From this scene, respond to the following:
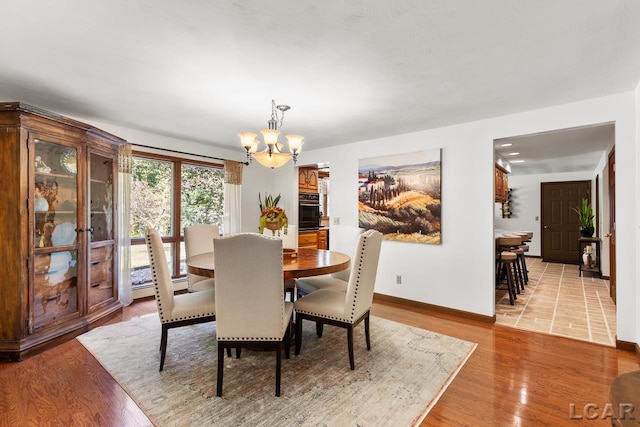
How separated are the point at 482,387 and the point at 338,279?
161 centimetres

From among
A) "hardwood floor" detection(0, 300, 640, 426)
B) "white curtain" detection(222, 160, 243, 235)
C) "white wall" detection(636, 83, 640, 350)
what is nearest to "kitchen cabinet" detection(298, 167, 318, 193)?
"white curtain" detection(222, 160, 243, 235)

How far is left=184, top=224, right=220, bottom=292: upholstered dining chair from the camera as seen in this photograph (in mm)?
3146

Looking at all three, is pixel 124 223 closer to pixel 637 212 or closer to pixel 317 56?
pixel 317 56

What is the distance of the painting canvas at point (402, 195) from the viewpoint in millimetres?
3793

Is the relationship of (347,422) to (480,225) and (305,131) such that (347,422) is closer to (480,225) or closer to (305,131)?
(480,225)

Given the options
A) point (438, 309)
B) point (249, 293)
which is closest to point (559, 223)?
point (438, 309)

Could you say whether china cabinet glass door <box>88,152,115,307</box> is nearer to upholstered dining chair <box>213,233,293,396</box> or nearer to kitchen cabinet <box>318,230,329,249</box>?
upholstered dining chair <box>213,233,293,396</box>

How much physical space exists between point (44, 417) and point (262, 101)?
2760 mm

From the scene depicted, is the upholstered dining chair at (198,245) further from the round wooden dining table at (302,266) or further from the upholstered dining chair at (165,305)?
the upholstered dining chair at (165,305)

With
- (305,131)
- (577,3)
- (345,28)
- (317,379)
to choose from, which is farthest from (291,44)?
(317,379)

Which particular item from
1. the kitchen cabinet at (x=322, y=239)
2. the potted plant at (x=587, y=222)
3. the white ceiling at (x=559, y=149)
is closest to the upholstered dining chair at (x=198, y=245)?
the kitchen cabinet at (x=322, y=239)

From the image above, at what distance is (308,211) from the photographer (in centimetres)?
577

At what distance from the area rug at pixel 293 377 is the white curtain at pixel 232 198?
209 cm

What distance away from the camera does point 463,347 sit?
2736 millimetres
